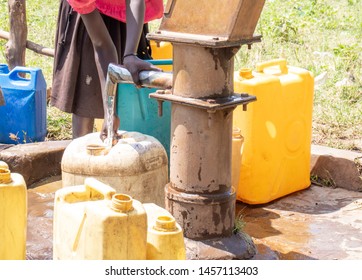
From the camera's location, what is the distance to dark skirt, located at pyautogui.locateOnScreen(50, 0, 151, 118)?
440cm

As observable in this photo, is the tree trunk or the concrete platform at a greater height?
the tree trunk

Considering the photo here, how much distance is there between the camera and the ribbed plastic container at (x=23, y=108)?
524 centimetres

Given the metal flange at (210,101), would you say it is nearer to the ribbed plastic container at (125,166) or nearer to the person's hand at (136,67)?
the person's hand at (136,67)

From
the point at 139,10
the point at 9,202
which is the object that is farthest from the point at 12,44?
the point at 9,202

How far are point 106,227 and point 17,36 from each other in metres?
3.70

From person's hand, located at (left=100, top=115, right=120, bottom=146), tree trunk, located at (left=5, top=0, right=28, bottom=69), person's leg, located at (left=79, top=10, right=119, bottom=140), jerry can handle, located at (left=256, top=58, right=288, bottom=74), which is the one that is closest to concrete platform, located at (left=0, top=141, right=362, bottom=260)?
person's hand, located at (left=100, top=115, right=120, bottom=146)

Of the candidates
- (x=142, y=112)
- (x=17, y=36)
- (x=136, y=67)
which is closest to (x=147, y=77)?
(x=136, y=67)

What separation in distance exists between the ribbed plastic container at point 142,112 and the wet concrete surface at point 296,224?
0.57m

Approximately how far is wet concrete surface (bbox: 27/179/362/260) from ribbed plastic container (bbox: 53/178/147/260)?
0.77 meters

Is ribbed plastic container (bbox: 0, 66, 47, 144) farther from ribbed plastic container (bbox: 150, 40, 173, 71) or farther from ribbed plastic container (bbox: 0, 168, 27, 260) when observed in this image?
ribbed plastic container (bbox: 0, 168, 27, 260)

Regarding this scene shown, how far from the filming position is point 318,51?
7.32 metres

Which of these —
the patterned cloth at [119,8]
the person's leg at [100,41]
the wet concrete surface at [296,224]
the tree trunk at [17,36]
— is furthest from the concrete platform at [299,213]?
the tree trunk at [17,36]

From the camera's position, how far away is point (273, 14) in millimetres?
8477
